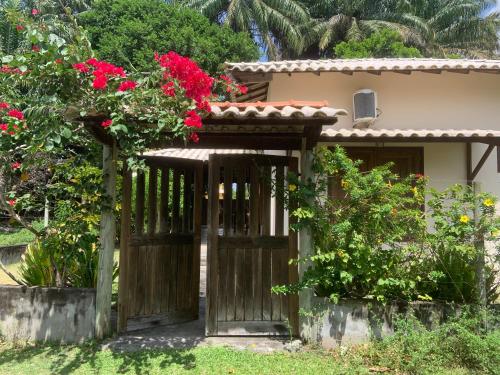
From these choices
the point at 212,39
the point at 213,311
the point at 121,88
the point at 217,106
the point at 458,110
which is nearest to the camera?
the point at 121,88

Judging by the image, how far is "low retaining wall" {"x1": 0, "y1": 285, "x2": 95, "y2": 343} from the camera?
16.4 ft

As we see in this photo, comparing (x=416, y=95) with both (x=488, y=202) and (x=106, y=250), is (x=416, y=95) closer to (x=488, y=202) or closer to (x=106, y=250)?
(x=488, y=202)

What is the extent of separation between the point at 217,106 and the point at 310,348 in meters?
2.83

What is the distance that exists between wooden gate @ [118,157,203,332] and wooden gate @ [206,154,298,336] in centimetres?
77

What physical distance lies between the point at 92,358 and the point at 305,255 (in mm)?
2542

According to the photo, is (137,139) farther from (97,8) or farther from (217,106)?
(97,8)

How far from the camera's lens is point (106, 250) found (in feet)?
16.8

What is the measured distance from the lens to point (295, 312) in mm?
5152

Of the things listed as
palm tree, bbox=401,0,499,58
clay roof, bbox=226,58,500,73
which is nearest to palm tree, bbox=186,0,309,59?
palm tree, bbox=401,0,499,58

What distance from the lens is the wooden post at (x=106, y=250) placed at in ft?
16.4

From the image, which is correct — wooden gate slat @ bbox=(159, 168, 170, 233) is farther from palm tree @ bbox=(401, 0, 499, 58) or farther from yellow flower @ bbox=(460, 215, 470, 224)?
palm tree @ bbox=(401, 0, 499, 58)

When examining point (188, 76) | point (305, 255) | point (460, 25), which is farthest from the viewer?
point (460, 25)

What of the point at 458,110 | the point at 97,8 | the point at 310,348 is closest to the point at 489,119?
the point at 458,110

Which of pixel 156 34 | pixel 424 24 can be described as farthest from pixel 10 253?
pixel 424 24
